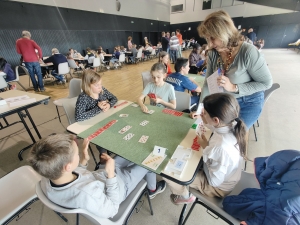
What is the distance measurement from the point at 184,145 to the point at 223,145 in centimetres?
26

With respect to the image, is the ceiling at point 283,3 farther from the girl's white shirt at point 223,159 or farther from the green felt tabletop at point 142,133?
the girl's white shirt at point 223,159

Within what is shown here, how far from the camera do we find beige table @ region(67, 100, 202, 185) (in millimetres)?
826

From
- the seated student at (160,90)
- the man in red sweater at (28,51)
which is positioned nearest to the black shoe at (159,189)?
the seated student at (160,90)

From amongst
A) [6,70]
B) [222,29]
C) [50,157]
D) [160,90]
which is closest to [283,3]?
[160,90]

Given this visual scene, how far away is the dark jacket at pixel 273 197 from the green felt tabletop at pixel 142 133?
462 mm

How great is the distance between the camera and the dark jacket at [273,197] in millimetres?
625

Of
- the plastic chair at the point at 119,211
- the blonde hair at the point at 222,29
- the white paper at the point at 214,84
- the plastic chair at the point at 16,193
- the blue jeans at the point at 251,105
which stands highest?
the blonde hair at the point at 222,29

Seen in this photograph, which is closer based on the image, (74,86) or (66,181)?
(66,181)

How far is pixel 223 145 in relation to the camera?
0.88 m

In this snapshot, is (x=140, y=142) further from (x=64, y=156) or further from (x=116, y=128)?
(x=64, y=156)

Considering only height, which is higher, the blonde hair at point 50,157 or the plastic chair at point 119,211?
the blonde hair at point 50,157

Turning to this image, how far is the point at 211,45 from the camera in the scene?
119 centimetres

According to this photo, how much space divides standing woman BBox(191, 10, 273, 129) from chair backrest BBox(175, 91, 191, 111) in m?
0.66

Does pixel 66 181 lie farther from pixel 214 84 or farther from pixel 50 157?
pixel 214 84
